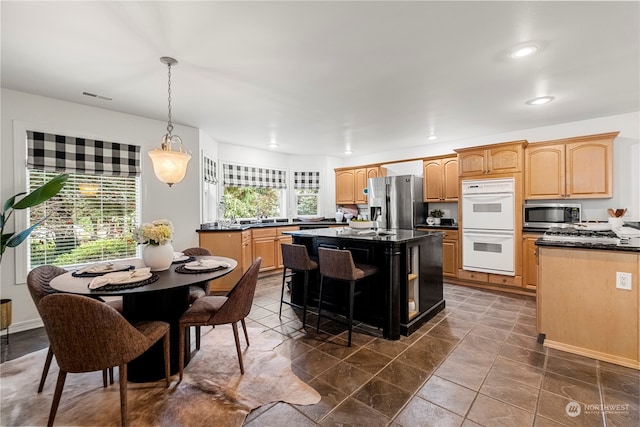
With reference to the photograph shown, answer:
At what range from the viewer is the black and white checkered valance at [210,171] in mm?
4682

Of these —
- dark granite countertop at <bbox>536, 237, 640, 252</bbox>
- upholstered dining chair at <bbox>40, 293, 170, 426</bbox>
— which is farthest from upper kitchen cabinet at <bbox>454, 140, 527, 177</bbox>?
upholstered dining chair at <bbox>40, 293, 170, 426</bbox>

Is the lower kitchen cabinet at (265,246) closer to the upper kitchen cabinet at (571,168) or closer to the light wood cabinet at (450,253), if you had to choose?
the light wood cabinet at (450,253)

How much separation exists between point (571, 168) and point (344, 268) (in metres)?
3.70

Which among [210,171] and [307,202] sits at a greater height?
[210,171]

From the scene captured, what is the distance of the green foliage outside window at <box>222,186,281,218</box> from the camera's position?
18.6 ft

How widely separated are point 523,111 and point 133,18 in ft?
14.1

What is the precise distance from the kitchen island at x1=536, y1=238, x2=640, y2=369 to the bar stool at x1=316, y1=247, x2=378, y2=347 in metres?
1.54

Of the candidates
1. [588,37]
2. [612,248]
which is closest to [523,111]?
[588,37]

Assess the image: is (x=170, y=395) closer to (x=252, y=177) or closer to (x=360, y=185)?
(x=252, y=177)

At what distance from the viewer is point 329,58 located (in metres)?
2.36

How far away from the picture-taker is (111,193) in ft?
11.8

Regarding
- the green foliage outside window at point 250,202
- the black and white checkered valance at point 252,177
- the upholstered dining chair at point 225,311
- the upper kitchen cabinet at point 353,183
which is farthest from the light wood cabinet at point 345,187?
the upholstered dining chair at point 225,311

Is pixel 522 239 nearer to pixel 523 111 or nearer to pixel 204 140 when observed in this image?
pixel 523 111

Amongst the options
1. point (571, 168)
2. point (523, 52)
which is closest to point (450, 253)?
point (571, 168)
